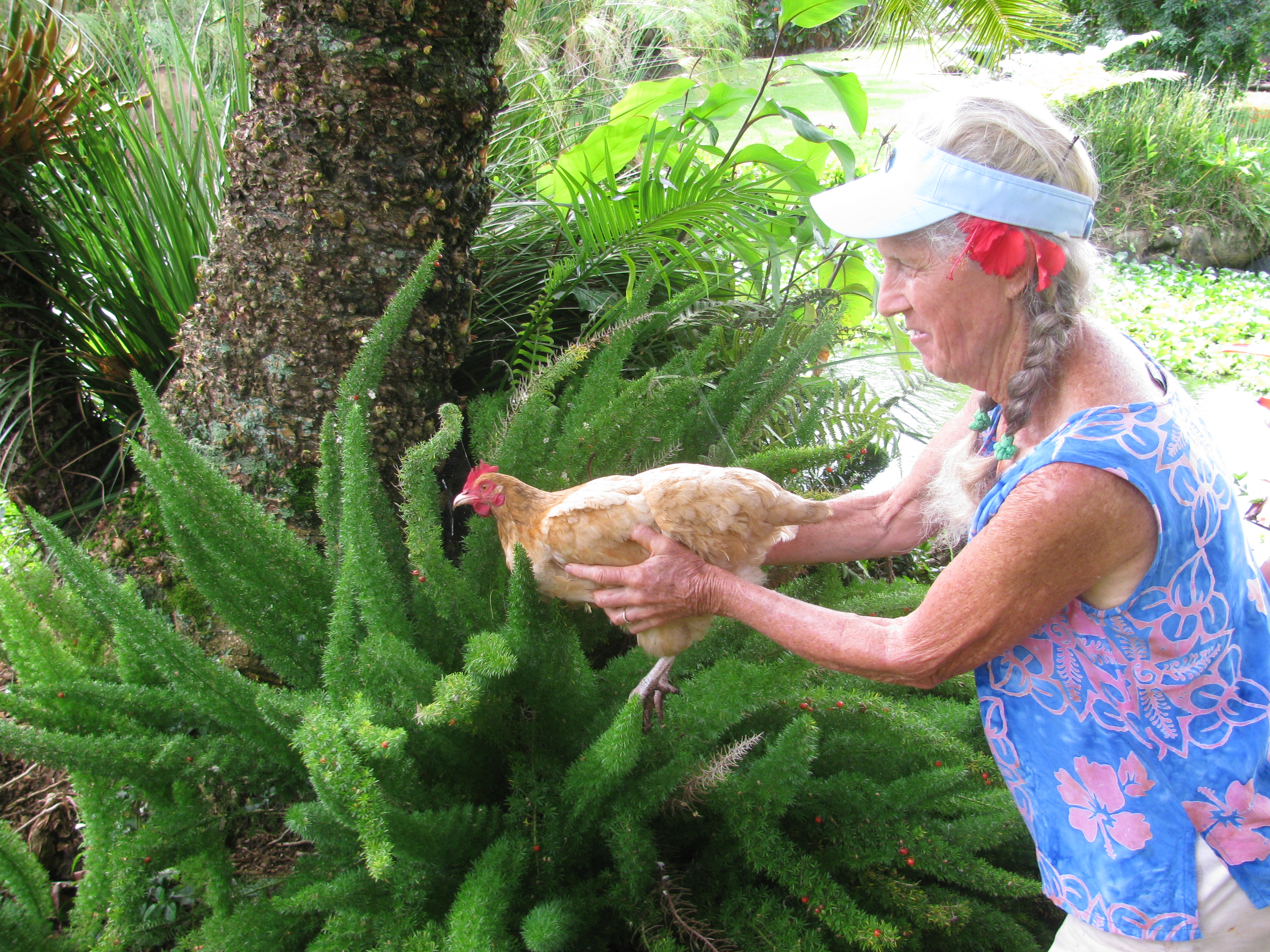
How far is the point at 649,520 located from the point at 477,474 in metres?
0.37

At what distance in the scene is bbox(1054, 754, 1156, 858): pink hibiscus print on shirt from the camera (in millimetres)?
1072

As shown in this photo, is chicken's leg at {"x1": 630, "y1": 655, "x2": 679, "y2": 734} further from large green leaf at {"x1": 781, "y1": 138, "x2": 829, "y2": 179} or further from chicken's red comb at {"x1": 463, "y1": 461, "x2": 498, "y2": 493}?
large green leaf at {"x1": 781, "y1": 138, "x2": 829, "y2": 179}

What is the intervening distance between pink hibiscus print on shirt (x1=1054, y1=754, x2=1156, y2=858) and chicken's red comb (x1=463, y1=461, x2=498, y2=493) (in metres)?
1.09

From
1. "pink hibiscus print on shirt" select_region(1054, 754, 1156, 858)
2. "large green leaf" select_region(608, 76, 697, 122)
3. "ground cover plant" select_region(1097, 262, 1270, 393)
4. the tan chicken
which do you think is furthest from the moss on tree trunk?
"ground cover plant" select_region(1097, 262, 1270, 393)

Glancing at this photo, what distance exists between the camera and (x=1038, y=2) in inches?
103

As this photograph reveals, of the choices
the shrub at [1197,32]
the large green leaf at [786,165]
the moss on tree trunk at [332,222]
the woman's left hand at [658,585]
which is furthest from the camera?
the shrub at [1197,32]

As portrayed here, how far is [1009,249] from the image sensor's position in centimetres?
106

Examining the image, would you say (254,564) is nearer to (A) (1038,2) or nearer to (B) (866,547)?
(B) (866,547)

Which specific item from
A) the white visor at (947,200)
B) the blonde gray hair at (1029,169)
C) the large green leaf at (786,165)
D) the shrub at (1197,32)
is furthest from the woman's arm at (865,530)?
the shrub at (1197,32)

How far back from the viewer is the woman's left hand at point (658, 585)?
1323mm

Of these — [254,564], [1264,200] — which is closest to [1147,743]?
[254,564]

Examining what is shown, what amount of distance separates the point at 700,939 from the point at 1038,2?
3006 millimetres

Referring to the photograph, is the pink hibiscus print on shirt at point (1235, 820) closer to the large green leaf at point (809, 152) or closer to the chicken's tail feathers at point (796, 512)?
the chicken's tail feathers at point (796, 512)

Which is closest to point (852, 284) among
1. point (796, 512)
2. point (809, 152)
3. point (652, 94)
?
point (809, 152)
